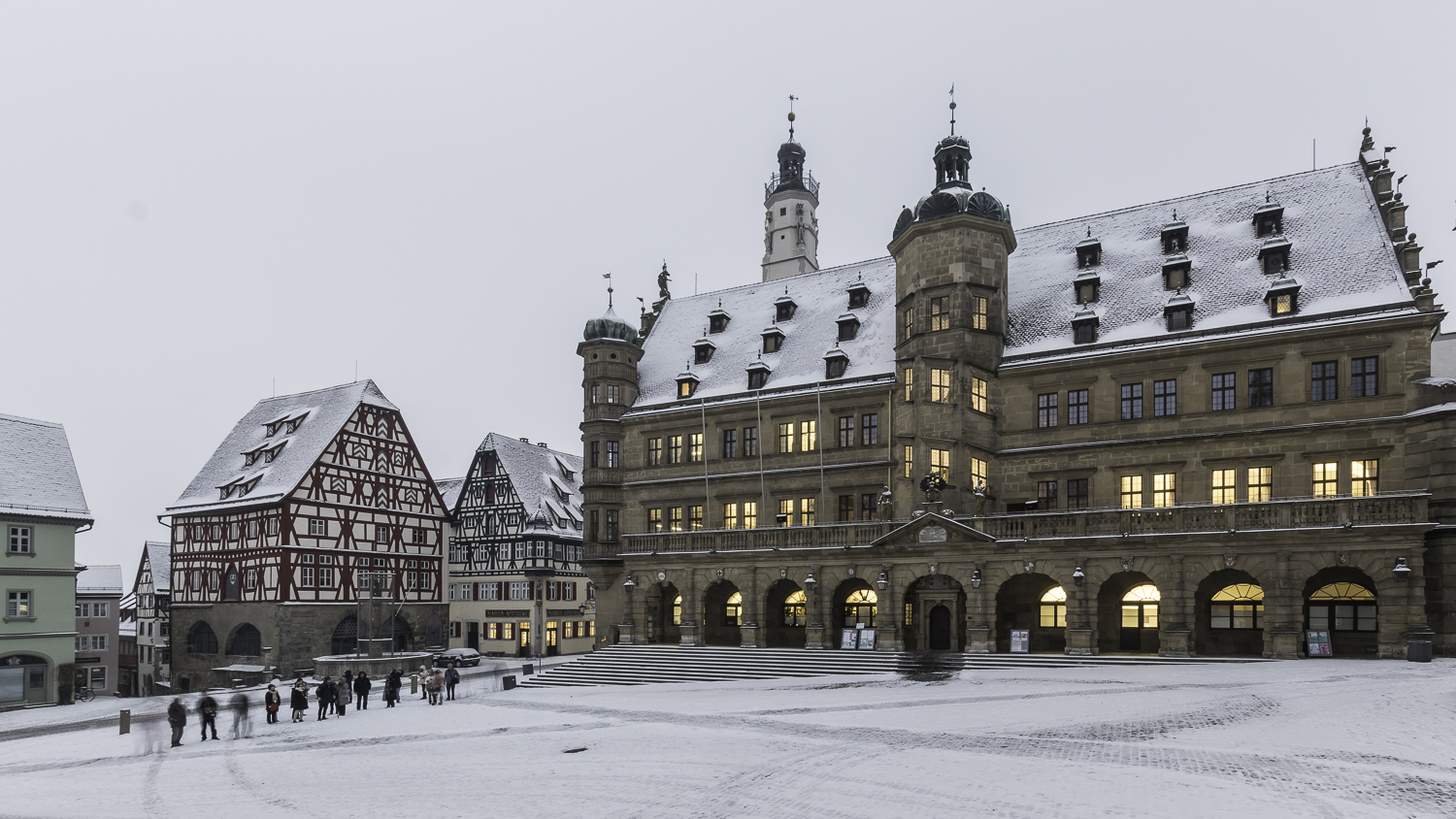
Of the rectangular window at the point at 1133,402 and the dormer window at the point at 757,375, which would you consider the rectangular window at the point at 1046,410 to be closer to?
the rectangular window at the point at 1133,402

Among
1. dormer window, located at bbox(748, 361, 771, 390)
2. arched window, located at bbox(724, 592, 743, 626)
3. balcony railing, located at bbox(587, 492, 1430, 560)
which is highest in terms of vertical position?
dormer window, located at bbox(748, 361, 771, 390)

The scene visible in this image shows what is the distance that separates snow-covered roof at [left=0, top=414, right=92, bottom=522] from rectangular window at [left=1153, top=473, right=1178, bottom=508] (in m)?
51.9

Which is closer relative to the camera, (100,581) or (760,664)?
(760,664)

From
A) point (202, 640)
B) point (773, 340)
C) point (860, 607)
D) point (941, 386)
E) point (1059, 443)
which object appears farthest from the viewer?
point (202, 640)

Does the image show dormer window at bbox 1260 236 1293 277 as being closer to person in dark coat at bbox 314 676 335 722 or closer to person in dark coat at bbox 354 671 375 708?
person in dark coat at bbox 354 671 375 708

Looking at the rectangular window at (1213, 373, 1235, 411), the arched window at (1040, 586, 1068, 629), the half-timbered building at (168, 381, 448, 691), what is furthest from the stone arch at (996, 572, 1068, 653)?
the half-timbered building at (168, 381, 448, 691)

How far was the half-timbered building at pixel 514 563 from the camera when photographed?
71.8 m

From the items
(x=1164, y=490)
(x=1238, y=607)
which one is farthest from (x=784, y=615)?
(x=1238, y=607)

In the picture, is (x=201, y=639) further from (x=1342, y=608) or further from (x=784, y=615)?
(x=1342, y=608)

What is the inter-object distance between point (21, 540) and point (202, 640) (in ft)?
51.7

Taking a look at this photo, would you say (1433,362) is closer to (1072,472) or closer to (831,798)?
(1072,472)

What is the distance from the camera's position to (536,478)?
253 ft

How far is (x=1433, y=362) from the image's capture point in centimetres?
4066

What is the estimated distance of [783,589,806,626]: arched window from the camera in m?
48.3
